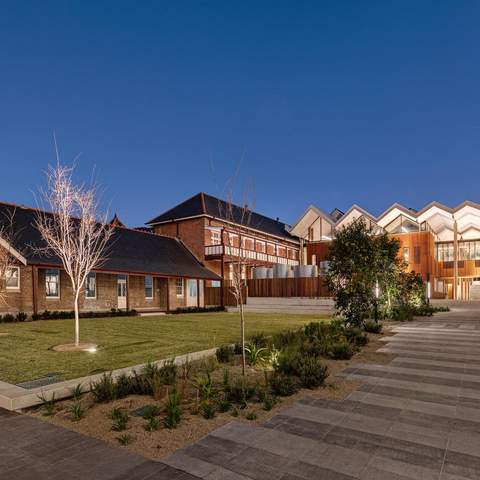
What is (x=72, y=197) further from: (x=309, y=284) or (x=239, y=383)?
(x=309, y=284)

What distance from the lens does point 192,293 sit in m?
33.9

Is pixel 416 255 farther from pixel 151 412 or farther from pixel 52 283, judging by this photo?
pixel 151 412

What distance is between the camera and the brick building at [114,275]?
20.8 metres

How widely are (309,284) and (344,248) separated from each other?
2087 cm

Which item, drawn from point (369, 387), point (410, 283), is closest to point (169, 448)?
point (369, 387)

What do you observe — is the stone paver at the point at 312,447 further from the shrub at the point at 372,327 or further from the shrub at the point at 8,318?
the shrub at the point at 8,318

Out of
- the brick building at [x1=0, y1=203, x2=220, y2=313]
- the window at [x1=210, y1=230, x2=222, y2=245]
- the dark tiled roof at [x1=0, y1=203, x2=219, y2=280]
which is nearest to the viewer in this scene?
the brick building at [x1=0, y1=203, x2=220, y2=313]

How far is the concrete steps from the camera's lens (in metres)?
26.7

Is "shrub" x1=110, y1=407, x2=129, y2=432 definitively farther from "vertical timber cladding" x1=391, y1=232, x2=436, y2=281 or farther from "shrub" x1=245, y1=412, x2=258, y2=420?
"vertical timber cladding" x1=391, y1=232, x2=436, y2=281

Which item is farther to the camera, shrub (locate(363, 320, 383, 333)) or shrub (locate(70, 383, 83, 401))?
shrub (locate(363, 320, 383, 333))

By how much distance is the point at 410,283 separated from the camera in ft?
76.6

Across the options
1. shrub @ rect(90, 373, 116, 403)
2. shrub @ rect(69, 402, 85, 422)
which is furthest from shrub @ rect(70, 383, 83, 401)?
shrub @ rect(69, 402, 85, 422)

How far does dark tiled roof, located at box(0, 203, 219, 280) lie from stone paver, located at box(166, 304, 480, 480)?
1850cm

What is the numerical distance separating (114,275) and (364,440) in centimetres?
2516
